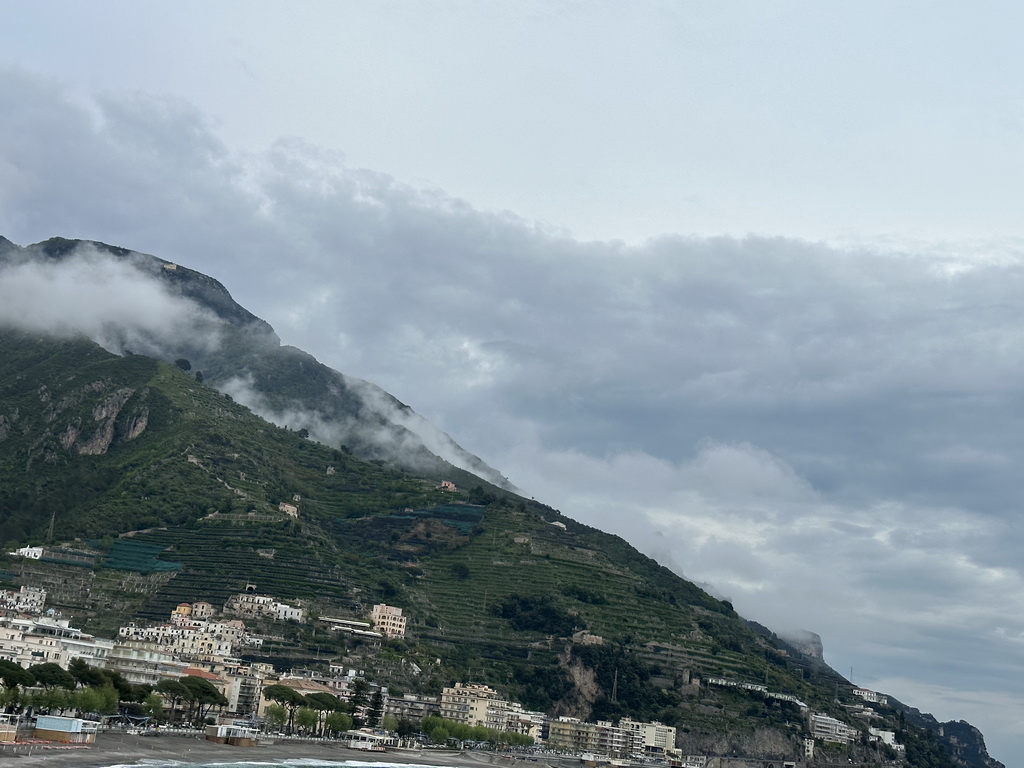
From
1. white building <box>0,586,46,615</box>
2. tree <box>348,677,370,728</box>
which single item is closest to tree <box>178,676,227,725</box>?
tree <box>348,677,370,728</box>

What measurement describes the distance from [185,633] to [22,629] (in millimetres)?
40005

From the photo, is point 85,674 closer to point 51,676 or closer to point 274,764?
point 51,676

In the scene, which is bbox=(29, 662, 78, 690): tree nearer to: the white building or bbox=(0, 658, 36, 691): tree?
bbox=(0, 658, 36, 691): tree

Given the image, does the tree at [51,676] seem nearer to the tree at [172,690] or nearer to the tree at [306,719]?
the tree at [172,690]

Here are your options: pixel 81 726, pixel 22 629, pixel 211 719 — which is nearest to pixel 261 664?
pixel 211 719

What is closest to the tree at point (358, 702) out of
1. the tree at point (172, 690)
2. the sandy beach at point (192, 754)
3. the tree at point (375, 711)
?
the tree at point (375, 711)

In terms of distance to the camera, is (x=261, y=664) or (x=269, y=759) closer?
(x=269, y=759)

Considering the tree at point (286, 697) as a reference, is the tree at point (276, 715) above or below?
below

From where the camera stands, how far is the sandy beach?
355ft

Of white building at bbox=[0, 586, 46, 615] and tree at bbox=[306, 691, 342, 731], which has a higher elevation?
white building at bbox=[0, 586, 46, 615]

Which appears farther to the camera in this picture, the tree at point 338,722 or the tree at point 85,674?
the tree at point 338,722

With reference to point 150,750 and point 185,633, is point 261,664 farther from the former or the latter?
point 150,750

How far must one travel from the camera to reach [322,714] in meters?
182

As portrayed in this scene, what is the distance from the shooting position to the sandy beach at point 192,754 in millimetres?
108188
